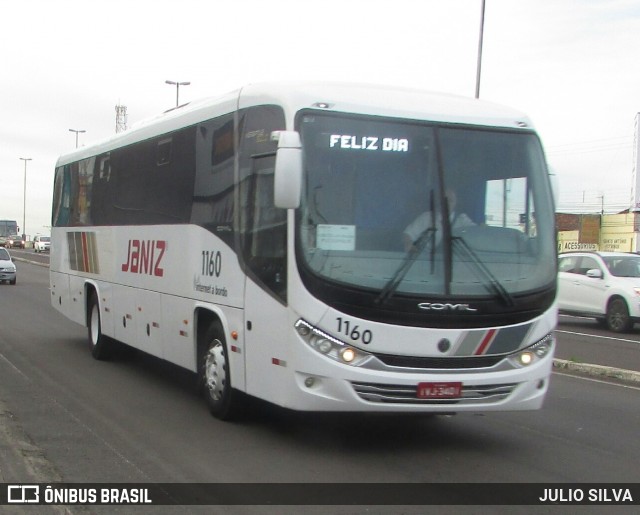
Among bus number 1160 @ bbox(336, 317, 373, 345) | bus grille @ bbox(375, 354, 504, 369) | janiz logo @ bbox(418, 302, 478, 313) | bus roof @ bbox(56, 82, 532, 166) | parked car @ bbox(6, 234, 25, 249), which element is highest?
bus roof @ bbox(56, 82, 532, 166)

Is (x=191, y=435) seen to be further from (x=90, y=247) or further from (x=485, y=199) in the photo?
(x=90, y=247)

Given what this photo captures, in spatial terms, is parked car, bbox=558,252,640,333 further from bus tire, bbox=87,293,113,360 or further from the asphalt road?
bus tire, bbox=87,293,113,360

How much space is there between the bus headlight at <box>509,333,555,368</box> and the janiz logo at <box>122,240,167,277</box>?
455 cm

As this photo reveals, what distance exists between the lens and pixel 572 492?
22.1 ft

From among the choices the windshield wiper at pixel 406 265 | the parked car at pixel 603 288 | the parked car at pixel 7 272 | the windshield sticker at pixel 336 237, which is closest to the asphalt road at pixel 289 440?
the windshield wiper at pixel 406 265

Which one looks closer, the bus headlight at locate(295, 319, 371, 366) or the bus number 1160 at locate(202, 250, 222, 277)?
the bus headlight at locate(295, 319, 371, 366)

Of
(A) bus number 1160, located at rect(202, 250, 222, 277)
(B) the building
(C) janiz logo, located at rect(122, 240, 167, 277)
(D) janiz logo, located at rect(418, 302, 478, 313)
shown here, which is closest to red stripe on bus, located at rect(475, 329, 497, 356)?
(D) janiz logo, located at rect(418, 302, 478, 313)

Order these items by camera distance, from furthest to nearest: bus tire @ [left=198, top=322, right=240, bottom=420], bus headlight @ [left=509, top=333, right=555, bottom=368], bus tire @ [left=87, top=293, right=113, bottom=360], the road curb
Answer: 1. bus tire @ [left=87, top=293, right=113, bottom=360]
2. the road curb
3. bus tire @ [left=198, top=322, right=240, bottom=420]
4. bus headlight @ [left=509, top=333, right=555, bottom=368]

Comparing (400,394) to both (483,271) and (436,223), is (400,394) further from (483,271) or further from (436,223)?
(436,223)

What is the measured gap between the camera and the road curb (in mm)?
12859

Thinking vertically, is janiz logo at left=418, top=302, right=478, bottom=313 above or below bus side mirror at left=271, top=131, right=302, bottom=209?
below

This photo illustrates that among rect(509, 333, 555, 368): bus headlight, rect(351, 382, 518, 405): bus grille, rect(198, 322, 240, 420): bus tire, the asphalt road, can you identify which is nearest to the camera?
the asphalt road

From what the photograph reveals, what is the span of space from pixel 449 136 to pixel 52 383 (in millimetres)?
6193

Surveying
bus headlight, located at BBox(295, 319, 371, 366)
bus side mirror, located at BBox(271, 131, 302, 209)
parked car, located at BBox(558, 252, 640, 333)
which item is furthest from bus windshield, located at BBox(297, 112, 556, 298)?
parked car, located at BBox(558, 252, 640, 333)
